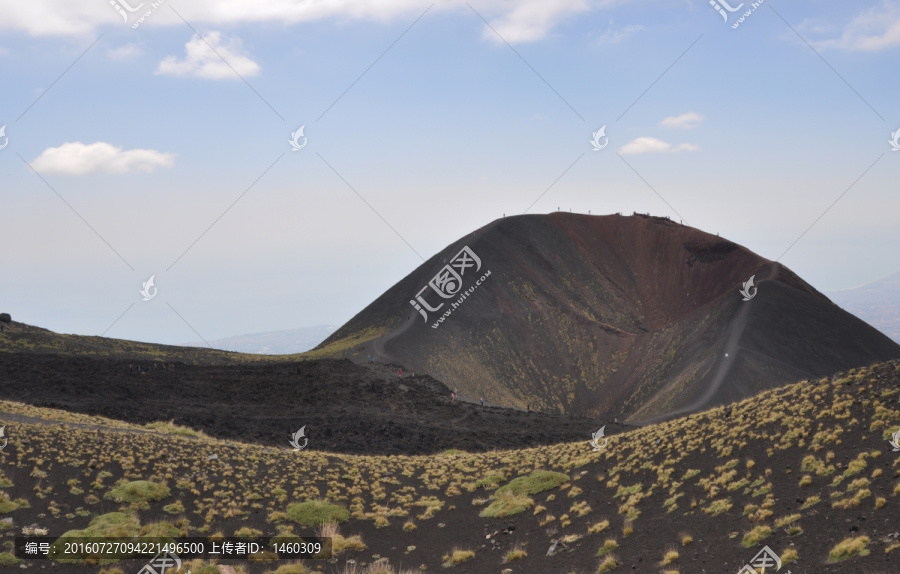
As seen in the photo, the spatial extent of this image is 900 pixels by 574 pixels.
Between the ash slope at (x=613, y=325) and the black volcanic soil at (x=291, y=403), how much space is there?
13.7 metres

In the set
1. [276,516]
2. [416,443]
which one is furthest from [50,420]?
[416,443]

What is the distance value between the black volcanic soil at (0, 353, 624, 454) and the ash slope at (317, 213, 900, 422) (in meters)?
13.7

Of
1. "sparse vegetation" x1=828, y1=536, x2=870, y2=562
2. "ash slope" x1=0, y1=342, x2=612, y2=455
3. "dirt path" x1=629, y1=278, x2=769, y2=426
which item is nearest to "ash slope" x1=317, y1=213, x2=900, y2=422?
"dirt path" x1=629, y1=278, x2=769, y2=426

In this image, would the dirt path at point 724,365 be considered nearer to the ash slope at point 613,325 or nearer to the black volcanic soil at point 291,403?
the ash slope at point 613,325

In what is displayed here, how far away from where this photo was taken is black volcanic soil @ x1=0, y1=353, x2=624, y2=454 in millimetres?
53844

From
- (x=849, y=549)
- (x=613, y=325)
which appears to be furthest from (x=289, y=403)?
(x=613, y=325)

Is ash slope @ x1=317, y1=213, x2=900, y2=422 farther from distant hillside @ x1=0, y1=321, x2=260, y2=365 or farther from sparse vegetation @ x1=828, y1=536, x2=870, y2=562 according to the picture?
sparse vegetation @ x1=828, y1=536, x2=870, y2=562

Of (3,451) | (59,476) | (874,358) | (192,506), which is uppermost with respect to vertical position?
(874,358)

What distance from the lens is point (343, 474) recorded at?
34.2 meters

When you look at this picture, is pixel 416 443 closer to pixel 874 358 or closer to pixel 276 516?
pixel 276 516

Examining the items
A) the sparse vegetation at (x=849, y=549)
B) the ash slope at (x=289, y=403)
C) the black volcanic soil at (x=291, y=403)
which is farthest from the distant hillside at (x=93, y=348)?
the sparse vegetation at (x=849, y=549)

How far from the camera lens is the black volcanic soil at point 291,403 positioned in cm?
5384

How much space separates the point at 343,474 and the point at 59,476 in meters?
12.1

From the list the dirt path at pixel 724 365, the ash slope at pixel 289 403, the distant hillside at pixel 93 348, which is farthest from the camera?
the distant hillside at pixel 93 348
